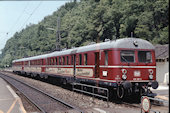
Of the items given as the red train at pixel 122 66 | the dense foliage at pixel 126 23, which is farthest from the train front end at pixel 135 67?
the dense foliage at pixel 126 23

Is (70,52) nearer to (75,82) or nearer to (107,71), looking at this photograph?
(75,82)

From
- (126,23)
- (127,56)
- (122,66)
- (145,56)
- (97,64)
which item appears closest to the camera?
(122,66)

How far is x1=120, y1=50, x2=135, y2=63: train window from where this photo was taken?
38.9 ft

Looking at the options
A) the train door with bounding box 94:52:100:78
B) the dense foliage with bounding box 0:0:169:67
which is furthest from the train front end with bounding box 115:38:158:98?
the dense foliage with bounding box 0:0:169:67

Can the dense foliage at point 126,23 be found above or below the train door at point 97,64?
above

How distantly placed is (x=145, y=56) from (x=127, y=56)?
120 cm

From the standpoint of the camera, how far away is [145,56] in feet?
41.1

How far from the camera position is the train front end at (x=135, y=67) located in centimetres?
1161

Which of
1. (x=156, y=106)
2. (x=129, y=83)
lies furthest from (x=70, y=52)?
(x=156, y=106)

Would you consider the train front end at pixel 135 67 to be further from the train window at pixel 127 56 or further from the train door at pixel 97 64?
the train door at pixel 97 64

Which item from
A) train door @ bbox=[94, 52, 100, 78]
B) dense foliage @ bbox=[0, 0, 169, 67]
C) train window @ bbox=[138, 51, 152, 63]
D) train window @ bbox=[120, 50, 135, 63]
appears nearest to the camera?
train window @ bbox=[120, 50, 135, 63]

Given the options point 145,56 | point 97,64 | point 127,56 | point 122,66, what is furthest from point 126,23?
point 122,66

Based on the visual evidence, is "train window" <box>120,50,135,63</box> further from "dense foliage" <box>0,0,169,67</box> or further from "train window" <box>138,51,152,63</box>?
"dense foliage" <box>0,0,169,67</box>

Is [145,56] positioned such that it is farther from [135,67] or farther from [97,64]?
[97,64]
